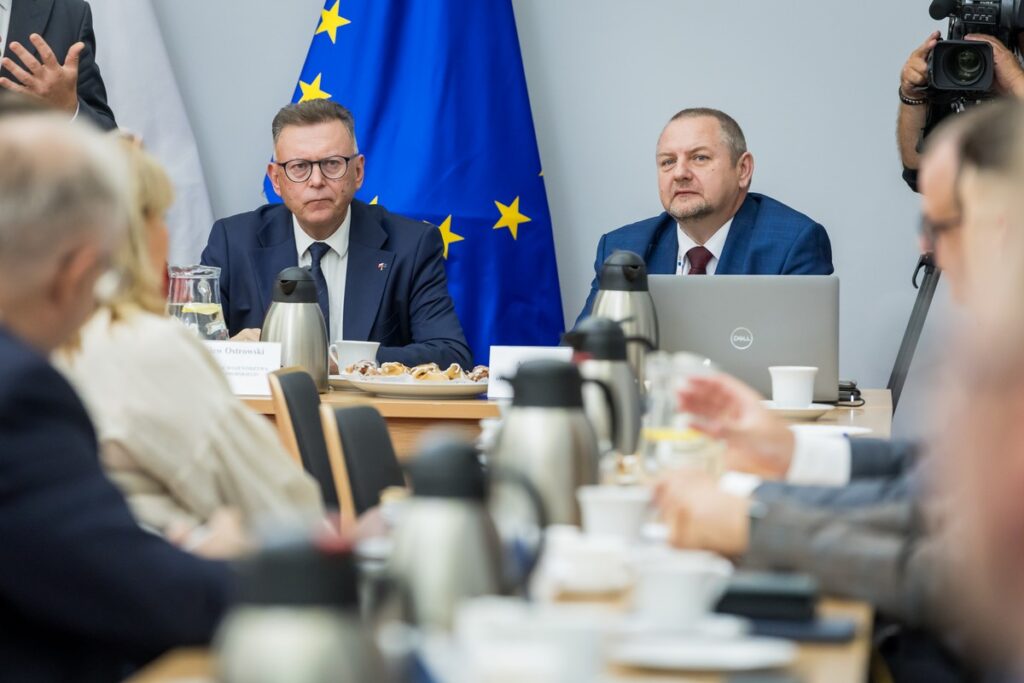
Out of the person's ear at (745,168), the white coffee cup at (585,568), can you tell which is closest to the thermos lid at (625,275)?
the person's ear at (745,168)

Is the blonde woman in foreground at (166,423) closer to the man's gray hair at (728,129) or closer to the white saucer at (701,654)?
the white saucer at (701,654)

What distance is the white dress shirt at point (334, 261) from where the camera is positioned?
4.29 metres

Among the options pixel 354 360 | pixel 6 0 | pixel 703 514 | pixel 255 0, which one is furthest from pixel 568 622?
pixel 255 0

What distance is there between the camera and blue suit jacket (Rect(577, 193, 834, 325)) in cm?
393

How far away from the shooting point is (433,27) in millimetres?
4883

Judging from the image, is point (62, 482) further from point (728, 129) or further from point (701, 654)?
point (728, 129)

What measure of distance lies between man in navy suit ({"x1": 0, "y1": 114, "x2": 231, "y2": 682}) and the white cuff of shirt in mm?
912

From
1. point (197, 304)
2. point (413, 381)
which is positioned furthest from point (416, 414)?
point (197, 304)

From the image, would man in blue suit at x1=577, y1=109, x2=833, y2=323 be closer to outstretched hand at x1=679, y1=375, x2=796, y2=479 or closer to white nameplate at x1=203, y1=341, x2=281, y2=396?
white nameplate at x1=203, y1=341, x2=281, y2=396

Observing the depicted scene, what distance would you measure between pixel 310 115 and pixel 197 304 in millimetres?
1141

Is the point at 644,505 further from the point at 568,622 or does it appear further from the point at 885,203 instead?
the point at 885,203

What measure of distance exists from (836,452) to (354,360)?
1.80 metres

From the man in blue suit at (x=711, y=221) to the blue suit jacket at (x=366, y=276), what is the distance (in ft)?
1.58

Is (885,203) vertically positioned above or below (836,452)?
above
